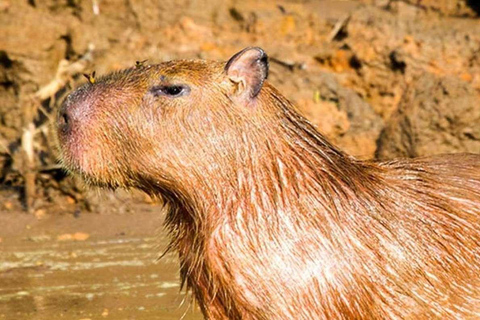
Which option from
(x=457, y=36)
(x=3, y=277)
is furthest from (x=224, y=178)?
(x=457, y=36)

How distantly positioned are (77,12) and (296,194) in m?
5.30

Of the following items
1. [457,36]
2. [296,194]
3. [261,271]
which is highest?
[457,36]

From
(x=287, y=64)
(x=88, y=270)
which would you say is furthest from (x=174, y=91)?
(x=287, y=64)

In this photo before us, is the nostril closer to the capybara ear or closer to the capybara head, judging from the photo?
the capybara head

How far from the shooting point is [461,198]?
455 cm

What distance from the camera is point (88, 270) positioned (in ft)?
22.5

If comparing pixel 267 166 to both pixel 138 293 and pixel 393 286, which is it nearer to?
pixel 393 286

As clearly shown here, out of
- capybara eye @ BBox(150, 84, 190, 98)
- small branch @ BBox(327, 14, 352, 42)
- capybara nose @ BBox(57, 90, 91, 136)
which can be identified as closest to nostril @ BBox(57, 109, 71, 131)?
capybara nose @ BBox(57, 90, 91, 136)

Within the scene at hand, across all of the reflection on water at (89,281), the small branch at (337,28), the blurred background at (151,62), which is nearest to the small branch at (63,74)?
the blurred background at (151,62)

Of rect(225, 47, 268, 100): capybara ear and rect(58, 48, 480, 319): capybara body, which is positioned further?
rect(225, 47, 268, 100): capybara ear

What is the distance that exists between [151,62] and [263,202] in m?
4.14

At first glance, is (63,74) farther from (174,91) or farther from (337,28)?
(174,91)

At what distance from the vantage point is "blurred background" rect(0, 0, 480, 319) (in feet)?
22.1

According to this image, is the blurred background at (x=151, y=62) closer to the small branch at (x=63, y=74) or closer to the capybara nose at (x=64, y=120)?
the small branch at (x=63, y=74)
